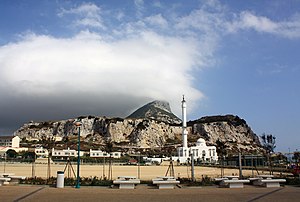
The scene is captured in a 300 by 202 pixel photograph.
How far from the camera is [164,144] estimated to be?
6575 inches

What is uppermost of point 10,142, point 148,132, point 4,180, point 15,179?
point 148,132

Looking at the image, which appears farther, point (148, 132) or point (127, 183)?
point (148, 132)

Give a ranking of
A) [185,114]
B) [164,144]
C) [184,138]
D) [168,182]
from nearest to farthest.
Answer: [168,182], [184,138], [185,114], [164,144]

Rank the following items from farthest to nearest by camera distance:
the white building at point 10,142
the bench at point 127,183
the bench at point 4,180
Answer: the white building at point 10,142
the bench at point 4,180
the bench at point 127,183

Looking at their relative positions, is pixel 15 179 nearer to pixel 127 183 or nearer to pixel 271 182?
pixel 127 183

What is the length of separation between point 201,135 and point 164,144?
27541mm

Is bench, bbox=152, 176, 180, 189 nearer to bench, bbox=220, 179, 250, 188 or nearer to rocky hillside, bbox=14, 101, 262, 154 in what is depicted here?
bench, bbox=220, 179, 250, 188

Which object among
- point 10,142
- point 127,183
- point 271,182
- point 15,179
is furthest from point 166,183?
point 10,142

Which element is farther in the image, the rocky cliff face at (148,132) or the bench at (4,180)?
the rocky cliff face at (148,132)

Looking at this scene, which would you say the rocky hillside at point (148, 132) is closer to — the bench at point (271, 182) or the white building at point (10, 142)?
the white building at point (10, 142)

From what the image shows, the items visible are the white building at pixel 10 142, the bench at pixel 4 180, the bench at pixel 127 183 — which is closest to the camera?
the bench at pixel 127 183

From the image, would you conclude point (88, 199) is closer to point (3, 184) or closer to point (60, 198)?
point (60, 198)

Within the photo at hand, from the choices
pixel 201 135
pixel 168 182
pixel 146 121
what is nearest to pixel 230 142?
pixel 201 135

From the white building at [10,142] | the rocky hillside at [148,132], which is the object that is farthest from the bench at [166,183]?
the rocky hillside at [148,132]
